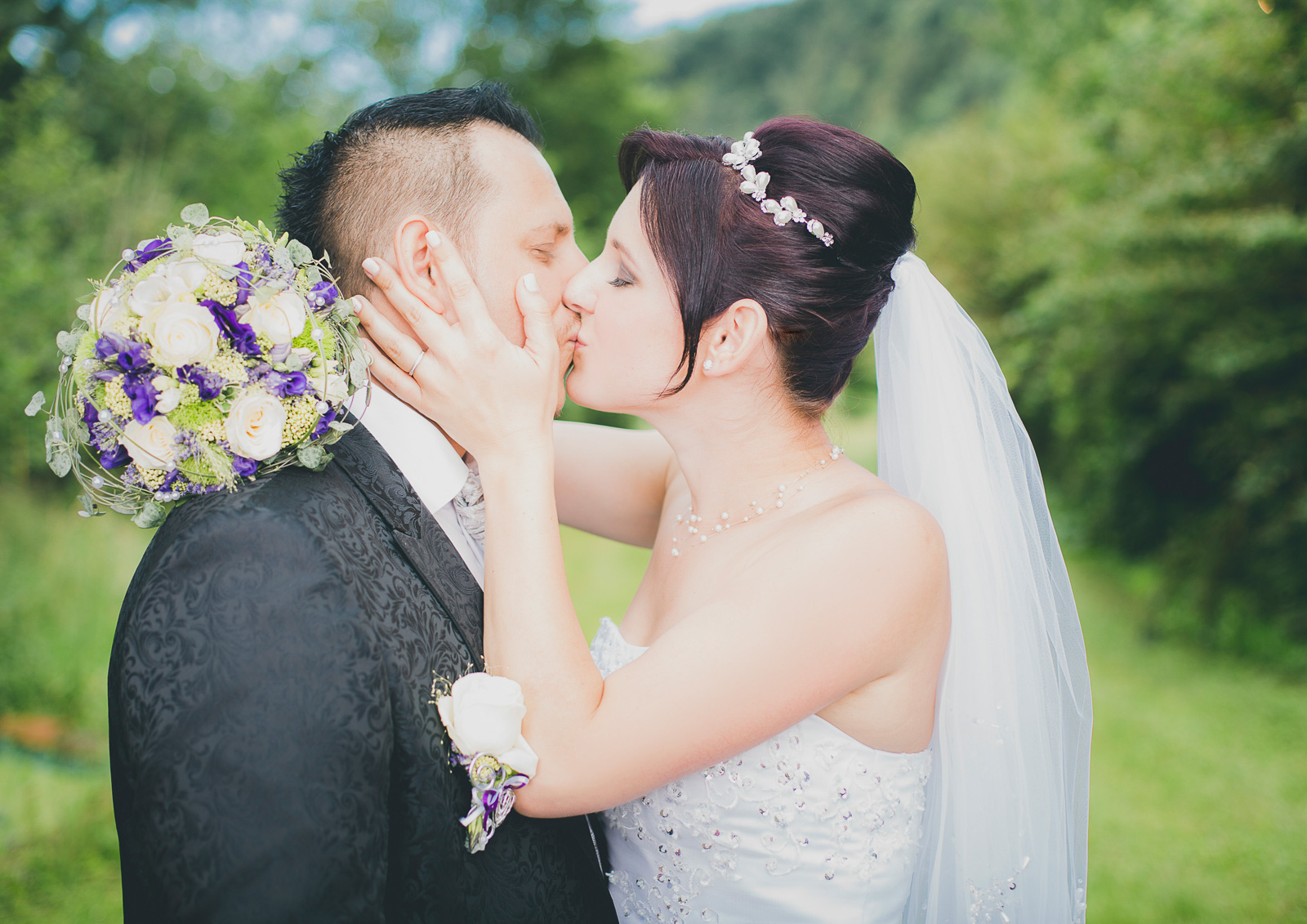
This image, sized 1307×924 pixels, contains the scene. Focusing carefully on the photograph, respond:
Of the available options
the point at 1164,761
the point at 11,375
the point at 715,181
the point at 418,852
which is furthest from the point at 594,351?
the point at 1164,761

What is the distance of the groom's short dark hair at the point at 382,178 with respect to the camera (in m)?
2.27

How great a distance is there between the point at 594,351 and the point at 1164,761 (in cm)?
608

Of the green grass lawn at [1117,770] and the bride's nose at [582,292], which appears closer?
the bride's nose at [582,292]

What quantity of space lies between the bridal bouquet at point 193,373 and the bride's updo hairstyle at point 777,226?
92 cm

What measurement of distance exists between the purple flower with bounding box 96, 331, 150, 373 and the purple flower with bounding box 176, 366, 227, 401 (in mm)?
61

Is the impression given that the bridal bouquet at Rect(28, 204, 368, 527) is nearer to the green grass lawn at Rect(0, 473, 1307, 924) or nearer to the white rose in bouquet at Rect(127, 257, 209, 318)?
the white rose in bouquet at Rect(127, 257, 209, 318)

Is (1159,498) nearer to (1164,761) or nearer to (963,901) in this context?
(1164,761)

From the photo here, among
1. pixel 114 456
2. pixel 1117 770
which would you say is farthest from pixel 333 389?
pixel 1117 770

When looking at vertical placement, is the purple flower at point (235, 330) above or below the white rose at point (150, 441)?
above

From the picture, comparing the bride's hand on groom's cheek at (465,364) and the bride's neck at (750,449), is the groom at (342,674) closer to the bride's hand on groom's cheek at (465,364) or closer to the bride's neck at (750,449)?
the bride's hand on groom's cheek at (465,364)

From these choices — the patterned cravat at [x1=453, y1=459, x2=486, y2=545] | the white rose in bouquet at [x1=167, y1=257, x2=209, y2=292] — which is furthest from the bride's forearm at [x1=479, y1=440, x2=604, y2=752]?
the white rose in bouquet at [x1=167, y1=257, x2=209, y2=292]

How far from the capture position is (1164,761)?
639cm

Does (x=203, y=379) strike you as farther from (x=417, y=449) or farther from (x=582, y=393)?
(x=582, y=393)

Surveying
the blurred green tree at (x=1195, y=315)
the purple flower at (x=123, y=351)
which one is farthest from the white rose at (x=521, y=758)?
the blurred green tree at (x=1195, y=315)
